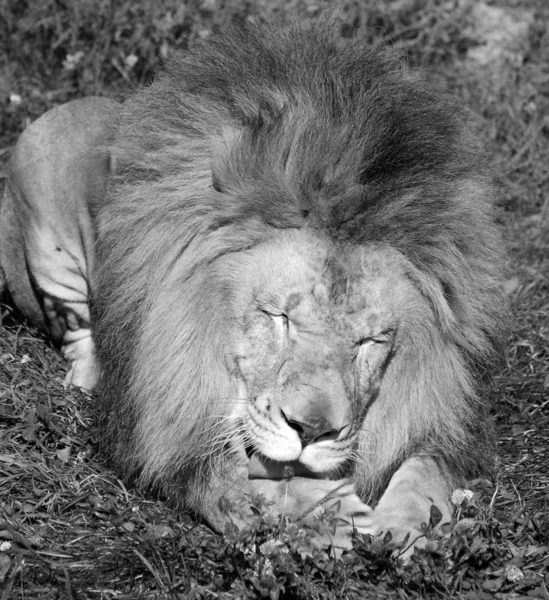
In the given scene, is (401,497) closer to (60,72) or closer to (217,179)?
(217,179)

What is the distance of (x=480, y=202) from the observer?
3.75 metres

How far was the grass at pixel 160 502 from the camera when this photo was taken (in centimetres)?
324

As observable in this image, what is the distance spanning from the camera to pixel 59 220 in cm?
457

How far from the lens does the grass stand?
3.24 metres

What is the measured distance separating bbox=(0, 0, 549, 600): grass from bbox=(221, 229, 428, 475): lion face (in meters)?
0.30

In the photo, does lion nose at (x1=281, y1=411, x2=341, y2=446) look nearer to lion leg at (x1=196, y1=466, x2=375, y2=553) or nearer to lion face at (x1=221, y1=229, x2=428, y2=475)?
lion face at (x1=221, y1=229, x2=428, y2=475)

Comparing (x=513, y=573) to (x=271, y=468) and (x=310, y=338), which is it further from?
(x=310, y=338)

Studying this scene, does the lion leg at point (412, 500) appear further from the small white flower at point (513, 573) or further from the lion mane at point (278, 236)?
the small white flower at point (513, 573)

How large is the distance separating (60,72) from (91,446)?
126 inches

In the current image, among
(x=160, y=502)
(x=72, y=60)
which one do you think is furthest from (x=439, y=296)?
(x=72, y=60)

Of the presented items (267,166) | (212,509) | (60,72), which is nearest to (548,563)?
(212,509)

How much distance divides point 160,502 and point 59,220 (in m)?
1.47

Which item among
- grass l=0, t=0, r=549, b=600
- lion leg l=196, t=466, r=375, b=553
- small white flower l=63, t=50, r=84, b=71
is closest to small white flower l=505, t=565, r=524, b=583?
grass l=0, t=0, r=549, b=600

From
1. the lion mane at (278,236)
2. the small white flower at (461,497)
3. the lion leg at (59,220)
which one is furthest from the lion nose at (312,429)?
the lion leg at (59,220)
